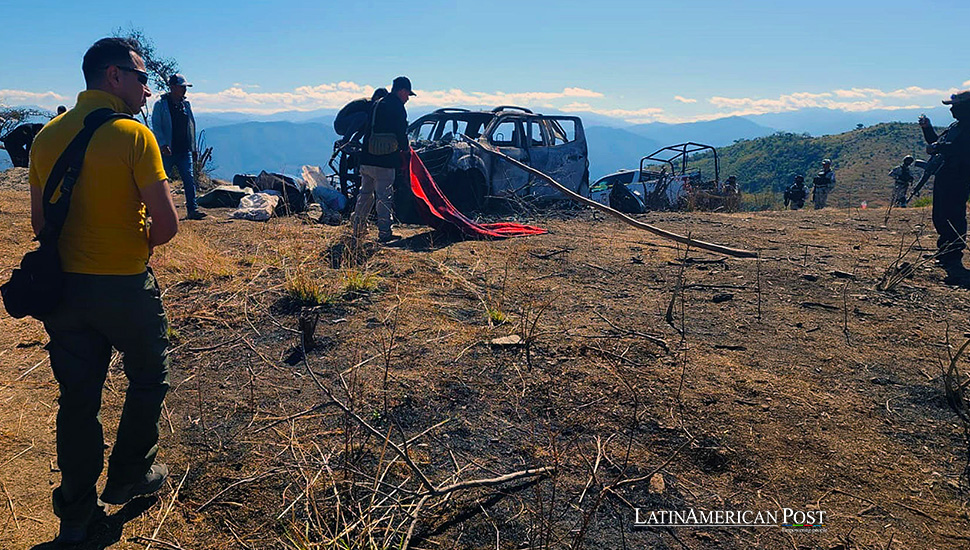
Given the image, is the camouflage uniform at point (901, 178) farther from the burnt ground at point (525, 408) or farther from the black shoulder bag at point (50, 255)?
the black shoulder bag at point (50, 255)

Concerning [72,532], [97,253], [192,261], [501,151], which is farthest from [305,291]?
[501,151]

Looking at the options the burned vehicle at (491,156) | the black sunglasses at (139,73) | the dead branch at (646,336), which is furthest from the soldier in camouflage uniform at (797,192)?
the black sunglasses at (139,73)

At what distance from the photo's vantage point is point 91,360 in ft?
6.71

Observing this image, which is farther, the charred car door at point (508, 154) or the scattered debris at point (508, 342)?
the charred car door at point (508, 154)

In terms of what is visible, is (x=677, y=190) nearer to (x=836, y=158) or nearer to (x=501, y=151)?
(x=501, y=151)

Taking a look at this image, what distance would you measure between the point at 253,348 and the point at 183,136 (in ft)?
17.5

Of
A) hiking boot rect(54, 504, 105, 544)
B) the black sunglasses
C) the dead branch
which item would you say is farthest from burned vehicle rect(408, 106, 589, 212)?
hiking boot rect(54, 504, 105, 544)

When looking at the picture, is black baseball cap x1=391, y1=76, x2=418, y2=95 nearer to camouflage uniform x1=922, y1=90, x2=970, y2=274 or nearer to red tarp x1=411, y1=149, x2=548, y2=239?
red tarp x1=411, y1=149, x2=548, y2=239

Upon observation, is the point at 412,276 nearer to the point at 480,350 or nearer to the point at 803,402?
the point at 480,350

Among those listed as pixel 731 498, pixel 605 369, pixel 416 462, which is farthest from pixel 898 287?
pixel 416 462

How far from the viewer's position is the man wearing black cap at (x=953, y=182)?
5.69 metres

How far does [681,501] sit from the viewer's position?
7.28 feet

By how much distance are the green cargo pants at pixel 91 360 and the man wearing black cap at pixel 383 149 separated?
4.04m

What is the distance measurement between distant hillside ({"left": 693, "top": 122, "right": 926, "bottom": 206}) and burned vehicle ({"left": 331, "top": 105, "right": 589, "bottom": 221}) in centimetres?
3918
